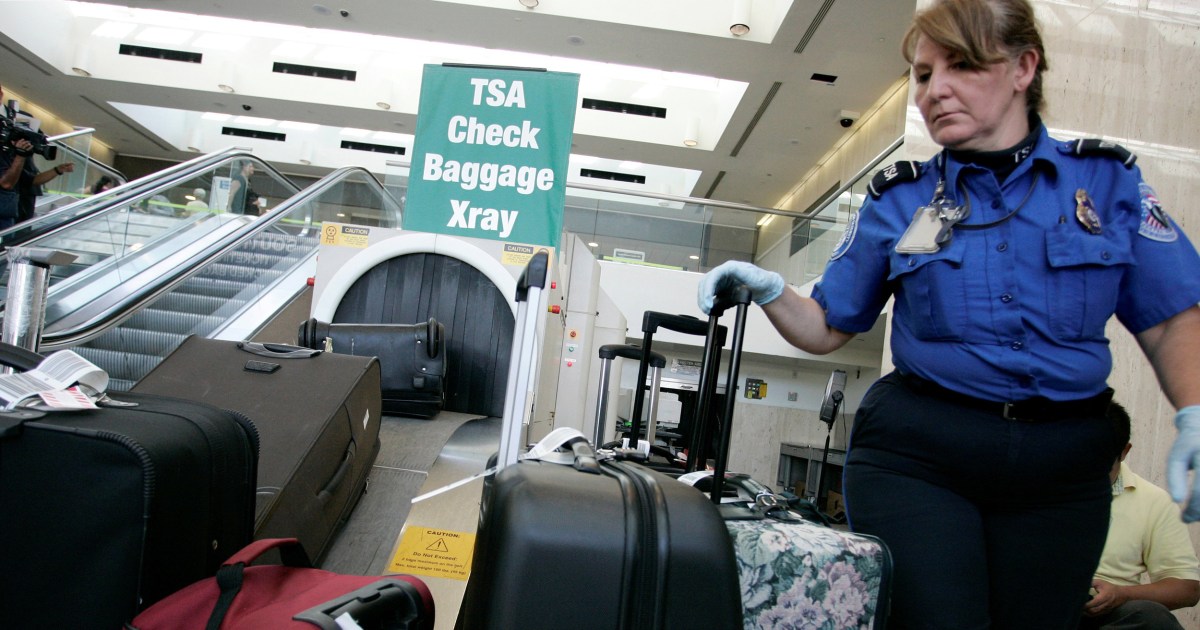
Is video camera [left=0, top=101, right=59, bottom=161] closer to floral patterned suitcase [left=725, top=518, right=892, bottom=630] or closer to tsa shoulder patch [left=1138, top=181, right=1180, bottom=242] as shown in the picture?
floral patterned suitcase [left=725, top=518, right=892, bottom=630]

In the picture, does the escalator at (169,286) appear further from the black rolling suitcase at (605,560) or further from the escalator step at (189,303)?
the black rolling suitcase at (605,560)

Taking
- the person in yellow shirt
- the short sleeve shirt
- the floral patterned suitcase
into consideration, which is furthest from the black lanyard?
the short sleeve shirt

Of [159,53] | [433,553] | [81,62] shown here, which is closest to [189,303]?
[433,553]

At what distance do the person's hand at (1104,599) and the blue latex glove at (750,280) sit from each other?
65.9 inches

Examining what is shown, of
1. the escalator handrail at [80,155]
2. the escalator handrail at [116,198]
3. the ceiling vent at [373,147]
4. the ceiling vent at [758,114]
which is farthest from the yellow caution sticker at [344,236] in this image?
the ceiling vent at [373,147]

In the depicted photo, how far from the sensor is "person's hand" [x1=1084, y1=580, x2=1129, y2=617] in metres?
2.13

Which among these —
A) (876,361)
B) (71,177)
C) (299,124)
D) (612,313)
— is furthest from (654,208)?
(299,124)

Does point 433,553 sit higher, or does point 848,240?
point 848,240

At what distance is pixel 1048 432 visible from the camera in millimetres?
1016

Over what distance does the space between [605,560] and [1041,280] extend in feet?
2.43

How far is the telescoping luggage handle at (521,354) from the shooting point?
1293mm

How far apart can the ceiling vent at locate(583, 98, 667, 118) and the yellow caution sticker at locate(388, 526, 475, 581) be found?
1218 centimetres

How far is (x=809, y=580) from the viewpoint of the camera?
3.28 ft

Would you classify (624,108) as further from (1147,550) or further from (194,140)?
(1147,550)
